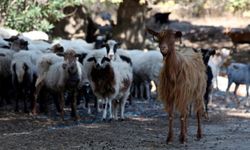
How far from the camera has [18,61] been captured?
16.9 m

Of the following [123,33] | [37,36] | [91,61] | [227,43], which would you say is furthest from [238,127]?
[227,43]

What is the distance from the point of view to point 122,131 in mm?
13266

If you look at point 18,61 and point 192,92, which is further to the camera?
point 18,61

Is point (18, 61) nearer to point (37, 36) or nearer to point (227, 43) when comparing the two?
point (37, 36)

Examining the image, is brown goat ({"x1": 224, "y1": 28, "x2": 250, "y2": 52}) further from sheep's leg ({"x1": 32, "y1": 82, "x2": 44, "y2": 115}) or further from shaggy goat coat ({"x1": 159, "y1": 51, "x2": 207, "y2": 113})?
shaggy goat coat ({"x1": 159, "y1": 51, "x2": 207, "y2": 113})

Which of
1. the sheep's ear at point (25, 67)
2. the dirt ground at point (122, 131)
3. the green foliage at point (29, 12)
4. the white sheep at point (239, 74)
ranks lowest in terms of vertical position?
the dirt ground at point (122, 131)

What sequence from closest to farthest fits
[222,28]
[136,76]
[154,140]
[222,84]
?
[154,140], [136,76], [222,84], [222,28]

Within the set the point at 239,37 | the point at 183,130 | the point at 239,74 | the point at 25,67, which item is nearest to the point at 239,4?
the point at 239,74

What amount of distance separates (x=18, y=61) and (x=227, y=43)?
25514 mm

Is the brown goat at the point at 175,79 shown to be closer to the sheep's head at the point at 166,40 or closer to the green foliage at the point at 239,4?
the sheep's head at the point at 166,40

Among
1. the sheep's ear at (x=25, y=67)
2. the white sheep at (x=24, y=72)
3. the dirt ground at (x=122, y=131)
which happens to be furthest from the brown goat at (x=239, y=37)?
the sheep's ear at (x=25, y=67)

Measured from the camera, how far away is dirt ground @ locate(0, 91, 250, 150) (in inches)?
443

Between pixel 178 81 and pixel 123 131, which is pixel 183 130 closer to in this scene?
pixel 178 81

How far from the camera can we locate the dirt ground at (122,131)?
36.9ft
